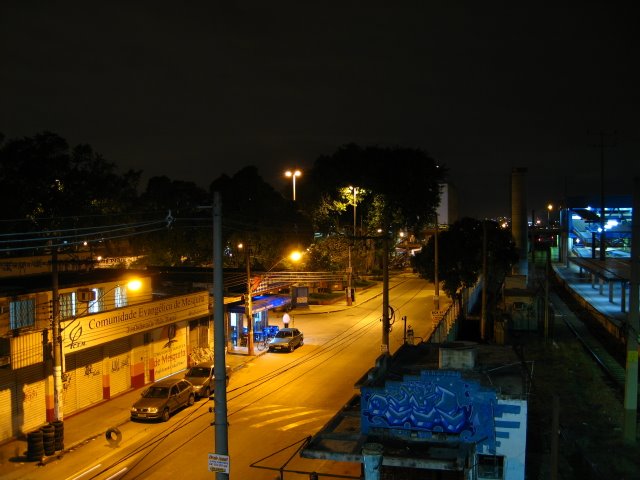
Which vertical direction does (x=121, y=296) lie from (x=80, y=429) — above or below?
above

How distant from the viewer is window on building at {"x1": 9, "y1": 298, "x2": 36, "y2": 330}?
19.6 m

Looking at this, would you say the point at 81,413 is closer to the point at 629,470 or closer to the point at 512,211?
the point at 629,470

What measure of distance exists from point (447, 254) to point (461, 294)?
3353mm

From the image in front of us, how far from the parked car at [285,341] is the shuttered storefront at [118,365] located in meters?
9.66

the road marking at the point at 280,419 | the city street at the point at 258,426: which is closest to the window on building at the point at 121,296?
the city street at the point at 258,426

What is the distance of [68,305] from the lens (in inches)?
895

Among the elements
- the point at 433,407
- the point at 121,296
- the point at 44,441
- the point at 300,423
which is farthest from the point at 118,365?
the point at 433,407

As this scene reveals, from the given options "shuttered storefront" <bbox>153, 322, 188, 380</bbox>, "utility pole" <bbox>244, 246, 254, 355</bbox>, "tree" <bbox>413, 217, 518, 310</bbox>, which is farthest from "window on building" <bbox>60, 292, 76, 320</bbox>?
"tree" <bbox>413, 217, 518, 310</bbox>

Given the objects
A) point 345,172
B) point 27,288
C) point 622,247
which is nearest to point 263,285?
point 27,288

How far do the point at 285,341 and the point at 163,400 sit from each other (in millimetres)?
12415

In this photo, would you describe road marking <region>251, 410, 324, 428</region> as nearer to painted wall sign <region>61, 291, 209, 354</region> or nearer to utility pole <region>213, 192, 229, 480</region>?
painted wall sign <region>61, 291, 209, 354</region>

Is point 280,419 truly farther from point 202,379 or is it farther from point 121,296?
point 121,296

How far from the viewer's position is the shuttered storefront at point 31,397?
1966cm

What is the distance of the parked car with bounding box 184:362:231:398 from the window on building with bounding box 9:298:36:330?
6711mm
